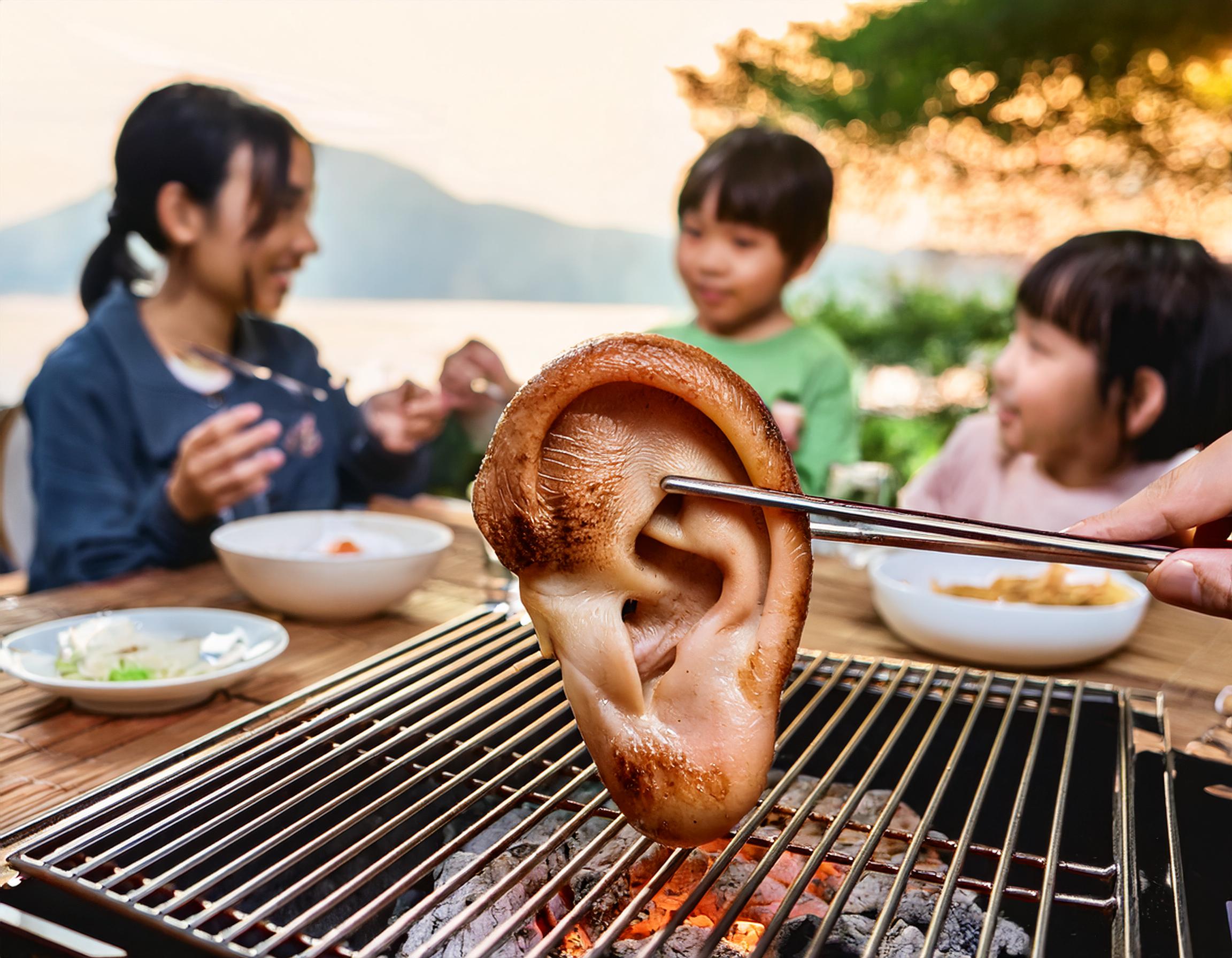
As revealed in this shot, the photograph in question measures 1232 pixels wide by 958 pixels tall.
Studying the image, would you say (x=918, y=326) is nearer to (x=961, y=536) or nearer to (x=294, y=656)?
(x=294, y=656)

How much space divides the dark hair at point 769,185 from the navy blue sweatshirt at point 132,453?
1434 millimetres

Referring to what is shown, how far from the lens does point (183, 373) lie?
2.97 m

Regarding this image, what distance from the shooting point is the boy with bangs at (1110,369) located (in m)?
2.88

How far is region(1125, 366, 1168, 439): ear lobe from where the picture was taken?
2990 millimetres

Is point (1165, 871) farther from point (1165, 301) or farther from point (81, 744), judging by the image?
point (1165, 301)

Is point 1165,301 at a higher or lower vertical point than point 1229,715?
higher

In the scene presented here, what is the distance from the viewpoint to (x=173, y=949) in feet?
2.33

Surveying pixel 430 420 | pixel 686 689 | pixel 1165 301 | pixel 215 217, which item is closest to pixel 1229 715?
pixel 686 689

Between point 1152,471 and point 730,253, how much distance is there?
179cm

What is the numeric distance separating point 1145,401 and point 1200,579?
2.68 m

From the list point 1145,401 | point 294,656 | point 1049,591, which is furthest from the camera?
point 1145,401

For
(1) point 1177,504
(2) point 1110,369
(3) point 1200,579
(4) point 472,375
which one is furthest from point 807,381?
(3) point 1200,579

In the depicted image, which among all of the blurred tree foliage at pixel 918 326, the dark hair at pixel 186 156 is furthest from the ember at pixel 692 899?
the blurred tree foliage at pixel 918 326

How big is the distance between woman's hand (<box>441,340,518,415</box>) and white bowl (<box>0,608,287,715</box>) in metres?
1.42
